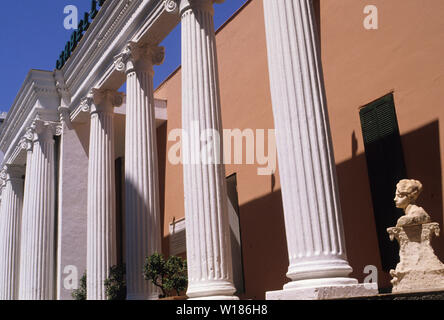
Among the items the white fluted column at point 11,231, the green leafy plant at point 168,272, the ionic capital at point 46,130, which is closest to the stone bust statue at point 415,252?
the green leafy plant at point 168,272

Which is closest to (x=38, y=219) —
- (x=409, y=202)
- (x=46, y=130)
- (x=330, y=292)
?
(x=46, y=130)

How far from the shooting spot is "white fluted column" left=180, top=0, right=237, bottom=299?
913 cm

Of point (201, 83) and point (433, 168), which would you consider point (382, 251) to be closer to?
point (433, 168)

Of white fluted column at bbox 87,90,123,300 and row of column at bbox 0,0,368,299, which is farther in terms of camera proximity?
white fluted column at bbox 87,90,123,300

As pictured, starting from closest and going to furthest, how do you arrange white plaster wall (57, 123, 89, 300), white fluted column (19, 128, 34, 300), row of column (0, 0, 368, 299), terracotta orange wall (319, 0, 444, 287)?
row of column (0, 0, 368, 299)
terracotta orange wall (319, 0, 444, 287)
white plaster wall (57, 123, 89, 300)
white fluted column (19, 128, 34, 300)

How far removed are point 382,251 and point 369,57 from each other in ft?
15.2

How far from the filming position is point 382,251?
1077cm

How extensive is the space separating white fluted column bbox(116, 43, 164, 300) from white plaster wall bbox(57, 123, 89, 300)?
573 cm

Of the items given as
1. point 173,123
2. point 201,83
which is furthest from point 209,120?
point 173,123

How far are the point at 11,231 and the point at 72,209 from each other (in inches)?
231

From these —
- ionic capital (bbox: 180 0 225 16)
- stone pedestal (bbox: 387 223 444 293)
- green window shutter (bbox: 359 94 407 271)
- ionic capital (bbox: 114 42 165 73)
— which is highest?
ionic capital (bbox: 114 42 165 73)

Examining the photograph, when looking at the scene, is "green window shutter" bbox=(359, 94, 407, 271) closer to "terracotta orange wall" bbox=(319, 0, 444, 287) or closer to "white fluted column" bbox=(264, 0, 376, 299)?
"terracotta orange wall" bbox=(319, 0, 444, 287)

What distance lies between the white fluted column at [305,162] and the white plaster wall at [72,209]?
11.9m

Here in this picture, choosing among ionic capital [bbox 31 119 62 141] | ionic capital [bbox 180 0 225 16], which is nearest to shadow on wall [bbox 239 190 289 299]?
ionic capital [bbox 180 0 225 16]
